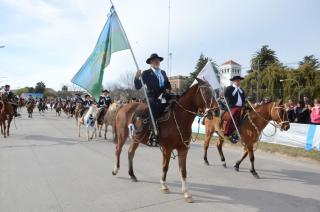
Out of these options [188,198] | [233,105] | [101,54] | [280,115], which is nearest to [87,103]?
[101,54]

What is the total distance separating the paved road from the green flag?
7.55 feet

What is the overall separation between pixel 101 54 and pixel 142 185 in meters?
3.48

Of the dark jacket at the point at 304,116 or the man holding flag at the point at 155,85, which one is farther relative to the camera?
the dark jacket at the point at 304,116

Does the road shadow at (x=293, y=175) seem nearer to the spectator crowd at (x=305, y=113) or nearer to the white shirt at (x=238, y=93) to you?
the white shirt at (x=238, y=93)

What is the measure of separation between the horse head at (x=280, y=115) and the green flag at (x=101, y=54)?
4.24 m

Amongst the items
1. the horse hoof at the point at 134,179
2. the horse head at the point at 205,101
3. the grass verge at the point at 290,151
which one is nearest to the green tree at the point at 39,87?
the grass verge at the point at 290,151

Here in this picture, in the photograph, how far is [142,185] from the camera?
282 inches

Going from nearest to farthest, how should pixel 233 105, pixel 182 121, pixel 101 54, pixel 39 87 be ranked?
1. pixel 182 121
2. pixel 101 54
3. pixel 233 105
4. pixel 39 87

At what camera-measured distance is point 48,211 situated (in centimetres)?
536

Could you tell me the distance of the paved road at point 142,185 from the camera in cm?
579

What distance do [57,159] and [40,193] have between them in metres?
3.69

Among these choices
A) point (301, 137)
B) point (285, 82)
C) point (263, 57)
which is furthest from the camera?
point (263, 57)

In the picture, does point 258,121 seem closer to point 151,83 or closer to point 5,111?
point 151,83

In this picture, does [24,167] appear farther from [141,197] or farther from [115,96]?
[115,96]
